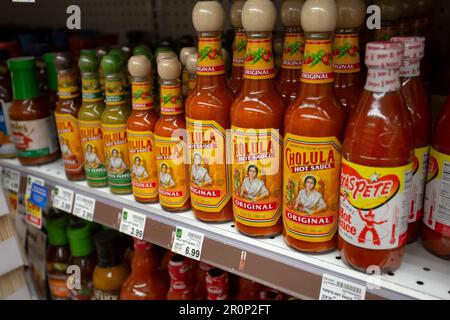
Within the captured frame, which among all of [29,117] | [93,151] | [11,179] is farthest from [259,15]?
[11,179]

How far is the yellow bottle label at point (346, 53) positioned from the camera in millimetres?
887

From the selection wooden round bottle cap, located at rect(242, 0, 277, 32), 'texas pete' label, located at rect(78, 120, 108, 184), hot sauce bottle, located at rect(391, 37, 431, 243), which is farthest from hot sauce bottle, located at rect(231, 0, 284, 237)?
'texas pete' label, located at rect(78, 120, 108, 184)

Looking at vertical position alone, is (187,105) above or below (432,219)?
above

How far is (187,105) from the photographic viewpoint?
40.3 inches

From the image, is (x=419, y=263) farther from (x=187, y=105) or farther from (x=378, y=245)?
(x=187, y=105)

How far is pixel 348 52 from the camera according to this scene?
0.90 meters

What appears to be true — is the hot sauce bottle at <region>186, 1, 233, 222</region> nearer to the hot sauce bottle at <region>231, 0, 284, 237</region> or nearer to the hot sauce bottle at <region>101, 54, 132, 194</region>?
the hot sauce bottle at <region>231, 0, 284, 237</region>

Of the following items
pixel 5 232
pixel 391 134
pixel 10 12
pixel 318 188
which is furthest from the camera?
pixel 10 12

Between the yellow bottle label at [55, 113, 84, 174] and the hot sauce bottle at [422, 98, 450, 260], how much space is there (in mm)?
982

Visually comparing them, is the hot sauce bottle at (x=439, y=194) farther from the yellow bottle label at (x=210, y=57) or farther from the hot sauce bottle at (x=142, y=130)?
the hot sauce bottle at (x=142, y=130)

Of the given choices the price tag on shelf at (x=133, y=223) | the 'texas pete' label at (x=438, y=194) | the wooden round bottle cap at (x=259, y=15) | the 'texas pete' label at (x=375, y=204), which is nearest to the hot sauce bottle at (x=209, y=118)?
the wooden round bottle cap at (x=259, y=15)

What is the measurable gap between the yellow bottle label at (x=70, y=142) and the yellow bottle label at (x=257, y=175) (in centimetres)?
59

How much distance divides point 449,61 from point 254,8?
0.49m
